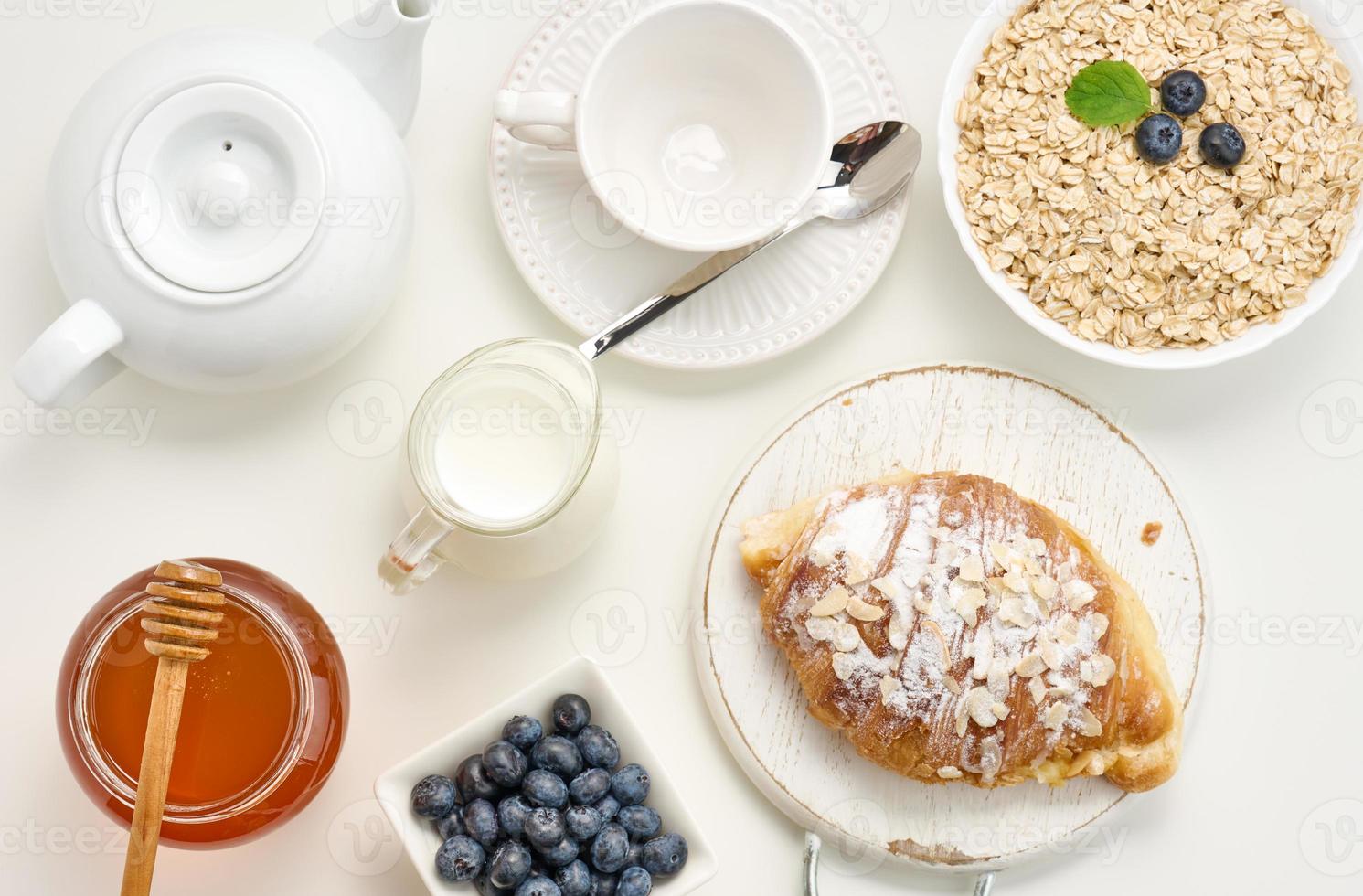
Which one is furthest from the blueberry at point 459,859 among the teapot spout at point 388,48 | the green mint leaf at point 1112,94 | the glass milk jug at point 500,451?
the green mint leaf at point 1112,94

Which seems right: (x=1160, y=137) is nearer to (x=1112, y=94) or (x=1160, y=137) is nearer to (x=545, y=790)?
(x=1112, y=94)

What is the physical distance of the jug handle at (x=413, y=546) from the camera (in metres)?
1.06

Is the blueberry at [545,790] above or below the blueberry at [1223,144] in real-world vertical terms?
below

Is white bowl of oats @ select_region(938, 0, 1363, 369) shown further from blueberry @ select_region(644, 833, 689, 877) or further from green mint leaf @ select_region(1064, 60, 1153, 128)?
blueberry @ select_region(644, 833, 689, 877)

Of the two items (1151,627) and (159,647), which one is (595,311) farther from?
(1151,627)

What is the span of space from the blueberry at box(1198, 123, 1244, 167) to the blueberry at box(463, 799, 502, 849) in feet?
3.39

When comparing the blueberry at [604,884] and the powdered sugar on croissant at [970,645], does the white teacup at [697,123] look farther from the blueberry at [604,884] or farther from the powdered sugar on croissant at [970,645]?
the blueberry at [604,884]

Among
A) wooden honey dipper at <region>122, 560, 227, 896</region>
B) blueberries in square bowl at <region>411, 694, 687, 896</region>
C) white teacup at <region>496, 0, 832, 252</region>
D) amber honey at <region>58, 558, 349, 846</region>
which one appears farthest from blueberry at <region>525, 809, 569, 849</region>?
white teacup at <region>496, 0, 832, 252</region>

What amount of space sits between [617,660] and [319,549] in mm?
368

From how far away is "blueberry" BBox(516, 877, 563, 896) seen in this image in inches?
41.3

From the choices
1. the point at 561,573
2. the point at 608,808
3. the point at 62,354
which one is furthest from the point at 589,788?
the point at 62,354

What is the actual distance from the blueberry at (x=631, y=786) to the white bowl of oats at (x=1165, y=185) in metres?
0.65

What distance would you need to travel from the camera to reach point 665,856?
1085 mm

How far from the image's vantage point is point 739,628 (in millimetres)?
1249
